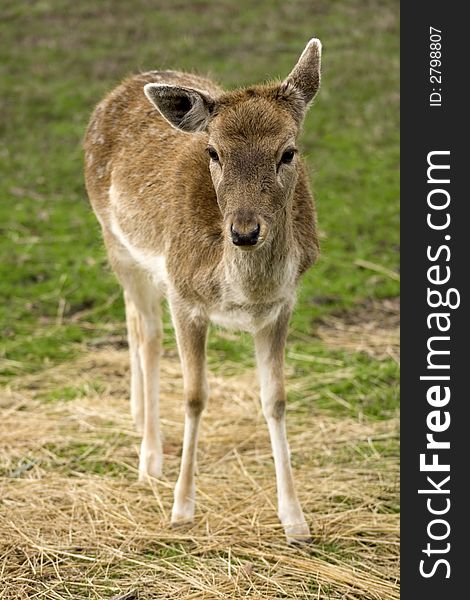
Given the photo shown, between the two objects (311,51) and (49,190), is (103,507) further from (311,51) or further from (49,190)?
(49,190)

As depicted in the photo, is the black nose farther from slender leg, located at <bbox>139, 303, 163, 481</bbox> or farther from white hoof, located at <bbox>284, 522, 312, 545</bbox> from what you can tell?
slender leg, located at <bbox>139, 303, 163, 481</bbox>

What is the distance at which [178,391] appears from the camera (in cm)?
745

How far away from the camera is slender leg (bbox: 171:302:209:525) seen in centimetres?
543

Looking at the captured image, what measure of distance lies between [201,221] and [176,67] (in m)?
10.00

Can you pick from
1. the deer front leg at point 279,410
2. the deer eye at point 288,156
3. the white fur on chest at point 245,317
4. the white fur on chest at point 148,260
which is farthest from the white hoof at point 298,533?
the deer eye at point 288,156

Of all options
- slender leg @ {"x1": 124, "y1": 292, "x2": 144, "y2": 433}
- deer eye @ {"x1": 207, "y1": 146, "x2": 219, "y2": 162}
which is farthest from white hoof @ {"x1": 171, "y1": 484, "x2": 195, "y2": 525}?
deer eye @ {"x1": 207, "y1": 146, "x2": 219, "y2": 162}

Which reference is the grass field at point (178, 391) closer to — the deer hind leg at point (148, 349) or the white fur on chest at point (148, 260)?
the deer hind leg at point (148, 349)

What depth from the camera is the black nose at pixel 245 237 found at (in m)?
4.30

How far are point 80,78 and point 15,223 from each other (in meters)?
5.32

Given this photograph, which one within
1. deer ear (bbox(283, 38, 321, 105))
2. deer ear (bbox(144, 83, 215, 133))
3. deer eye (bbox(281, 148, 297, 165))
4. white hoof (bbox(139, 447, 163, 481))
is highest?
deer ear (bbox(283, 38, 321, 105))

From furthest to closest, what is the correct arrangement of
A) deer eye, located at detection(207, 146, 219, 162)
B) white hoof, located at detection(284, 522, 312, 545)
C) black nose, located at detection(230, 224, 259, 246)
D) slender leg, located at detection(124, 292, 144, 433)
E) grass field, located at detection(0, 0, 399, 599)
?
slender leg, located at detection(124, 292, 144, 433) → white hoof, located at detection(284, 522, 312, 545) → grass field, located at detection(0, 0, 399, 599) → deer eye, located at detection(207, 146, 219, 162) → black nose, located at detection(230, 224, 259, 246)

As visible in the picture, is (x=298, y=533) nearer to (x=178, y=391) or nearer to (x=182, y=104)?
(x=178, y=391)

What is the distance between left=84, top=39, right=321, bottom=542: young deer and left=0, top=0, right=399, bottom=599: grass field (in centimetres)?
30

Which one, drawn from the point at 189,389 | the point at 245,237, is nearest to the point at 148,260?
the point at 189,389
